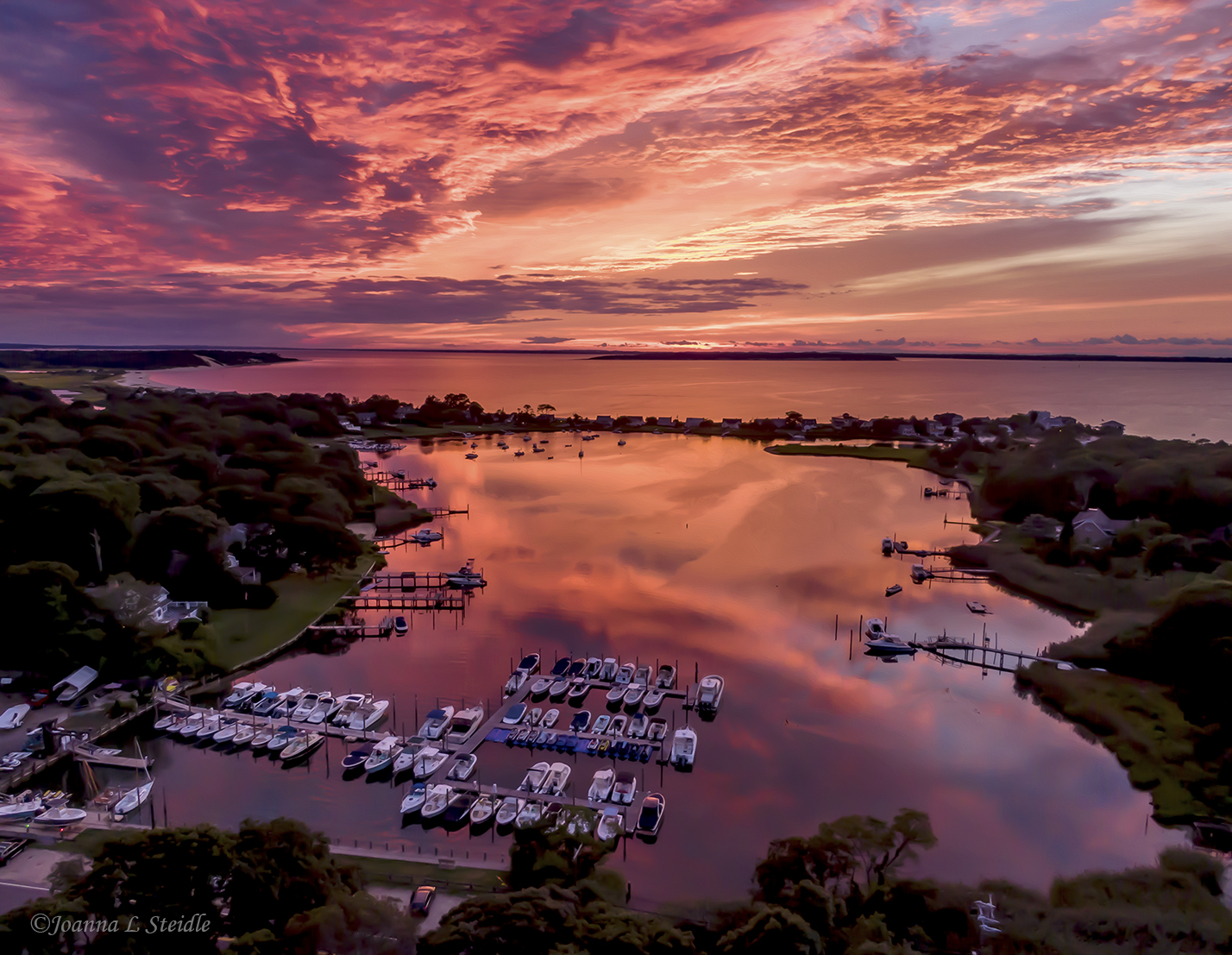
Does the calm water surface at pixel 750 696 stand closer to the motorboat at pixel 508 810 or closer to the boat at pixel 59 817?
the motorboat at pixel 508 810

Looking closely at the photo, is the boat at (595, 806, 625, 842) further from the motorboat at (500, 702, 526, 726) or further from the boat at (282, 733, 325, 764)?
the boat at (282, 733, 325, 764)

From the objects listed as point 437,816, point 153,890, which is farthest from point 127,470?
point 153,890

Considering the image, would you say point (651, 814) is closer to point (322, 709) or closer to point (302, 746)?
point (302, 746)

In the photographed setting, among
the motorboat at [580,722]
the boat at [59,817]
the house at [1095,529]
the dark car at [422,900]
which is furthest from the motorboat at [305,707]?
the house at [1095,529]

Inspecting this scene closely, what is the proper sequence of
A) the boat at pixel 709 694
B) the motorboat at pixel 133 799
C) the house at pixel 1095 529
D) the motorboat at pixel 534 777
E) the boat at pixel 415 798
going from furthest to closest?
the house at pixel 1095 529
the boat at pixel 709 694
the motorboat at pixel 534 777
the boat at pixel 415 798
the motorboat at pixel 133 799

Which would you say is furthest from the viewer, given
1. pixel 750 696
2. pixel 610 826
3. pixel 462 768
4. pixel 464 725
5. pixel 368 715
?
pixel 750 696

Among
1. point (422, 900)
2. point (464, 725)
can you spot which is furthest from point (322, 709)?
point (422, 900)

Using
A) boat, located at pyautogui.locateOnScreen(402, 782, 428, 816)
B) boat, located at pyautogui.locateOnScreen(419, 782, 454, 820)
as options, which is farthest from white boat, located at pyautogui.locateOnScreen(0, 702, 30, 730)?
boat, located at pyautogui.locateOnScreen(419, 782, 454, 820)
